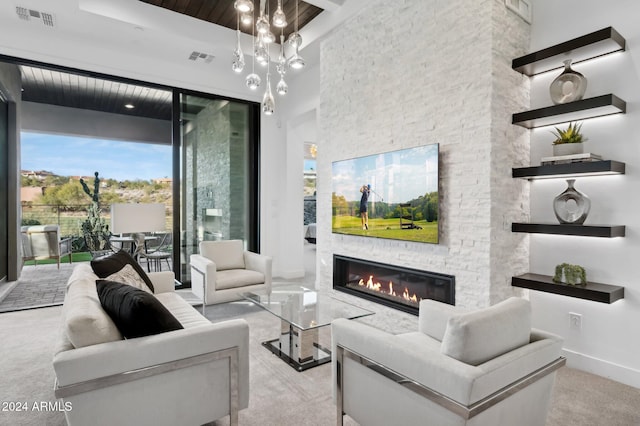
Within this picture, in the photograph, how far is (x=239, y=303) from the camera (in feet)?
14.8

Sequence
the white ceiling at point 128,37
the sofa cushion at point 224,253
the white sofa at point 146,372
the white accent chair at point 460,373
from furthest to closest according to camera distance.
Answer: the sofa cushion at point 224,253, the white ceiling at point 128,37, the white sofa at point 146,372, the white accent chair at point 460,373

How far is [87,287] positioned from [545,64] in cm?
376

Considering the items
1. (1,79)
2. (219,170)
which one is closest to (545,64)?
(219,170)

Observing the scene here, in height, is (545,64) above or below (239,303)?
above

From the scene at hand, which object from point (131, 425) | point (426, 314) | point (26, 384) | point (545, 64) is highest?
point (545, 64)

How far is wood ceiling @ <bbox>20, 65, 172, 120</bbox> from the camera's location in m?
5.89

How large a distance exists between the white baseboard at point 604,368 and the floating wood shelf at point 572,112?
1853mm

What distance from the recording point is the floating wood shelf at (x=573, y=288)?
2.41 m

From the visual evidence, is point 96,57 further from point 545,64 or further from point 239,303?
point 545,64

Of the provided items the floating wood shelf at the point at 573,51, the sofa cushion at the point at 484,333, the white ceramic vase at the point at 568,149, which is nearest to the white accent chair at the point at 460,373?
the sofa cushion at the point at 484,333

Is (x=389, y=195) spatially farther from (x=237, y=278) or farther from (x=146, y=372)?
(x=146, y=372)

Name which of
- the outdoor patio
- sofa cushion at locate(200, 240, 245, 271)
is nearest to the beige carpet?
sofa cushion at locate(200, 240, 245, 271)

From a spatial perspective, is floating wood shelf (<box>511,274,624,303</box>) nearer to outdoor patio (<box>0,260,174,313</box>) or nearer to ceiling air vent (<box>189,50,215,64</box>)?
ceiling air vent (<box>189,50,215,64</box>)

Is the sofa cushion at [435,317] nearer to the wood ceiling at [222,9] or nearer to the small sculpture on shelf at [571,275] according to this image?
the small sculpture on shelf at [571,275]
